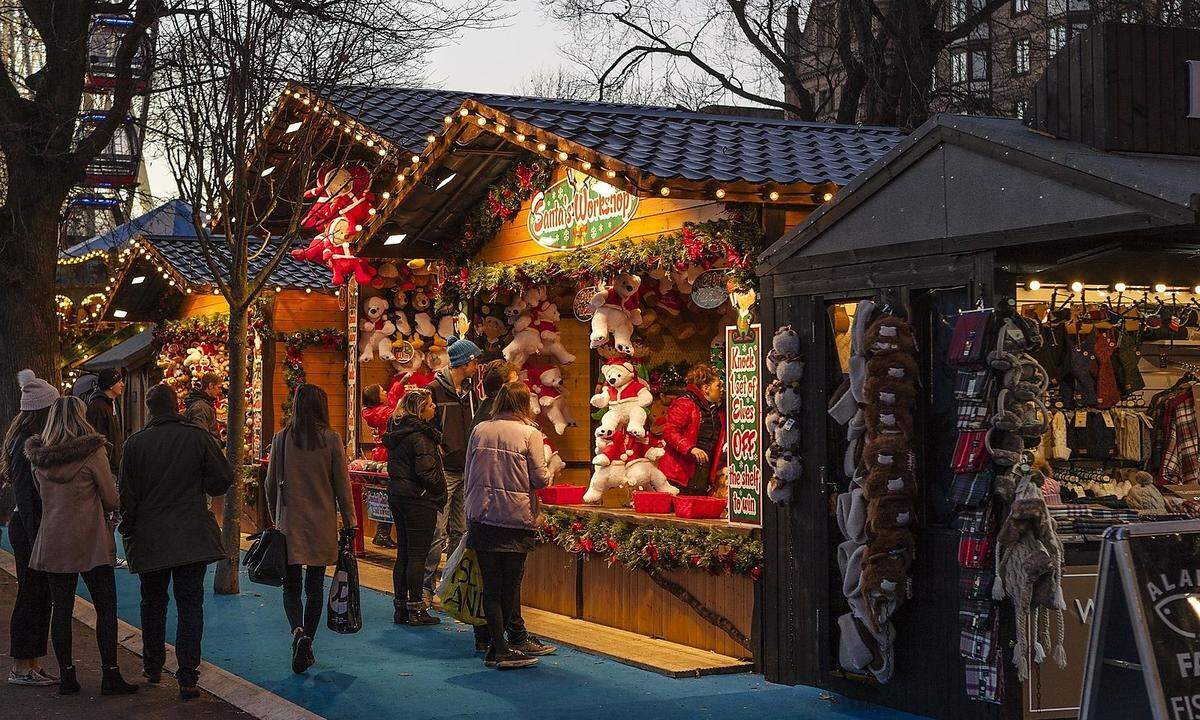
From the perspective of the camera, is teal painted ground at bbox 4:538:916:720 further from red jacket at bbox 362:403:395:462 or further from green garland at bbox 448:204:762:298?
red jacket at bbox 362:403:395:462

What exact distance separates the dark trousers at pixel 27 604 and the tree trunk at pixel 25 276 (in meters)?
9.69

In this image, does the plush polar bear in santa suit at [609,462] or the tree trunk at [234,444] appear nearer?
the plush polar bear in santa suit at [609,462]

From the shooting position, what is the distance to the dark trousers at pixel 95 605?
28.6ft

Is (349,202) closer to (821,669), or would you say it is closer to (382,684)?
(382,684)

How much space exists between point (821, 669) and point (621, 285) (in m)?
3.88

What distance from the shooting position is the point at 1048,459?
8.93 meters

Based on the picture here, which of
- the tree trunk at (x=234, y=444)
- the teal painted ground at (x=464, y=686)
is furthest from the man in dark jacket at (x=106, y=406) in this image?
the teal painted ground at (x=464, y=686)

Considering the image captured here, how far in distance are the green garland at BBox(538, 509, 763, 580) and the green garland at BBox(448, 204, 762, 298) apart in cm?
170

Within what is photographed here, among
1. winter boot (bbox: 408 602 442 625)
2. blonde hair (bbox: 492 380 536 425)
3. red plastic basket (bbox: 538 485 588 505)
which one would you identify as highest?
blonde hair (bbox: 492 380 536 425)

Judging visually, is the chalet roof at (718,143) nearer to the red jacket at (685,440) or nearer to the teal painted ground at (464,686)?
the red jacket at (685,440)

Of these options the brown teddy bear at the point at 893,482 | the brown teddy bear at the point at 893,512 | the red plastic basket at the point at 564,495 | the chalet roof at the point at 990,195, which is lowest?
the red plastic basket at the point at 564,495

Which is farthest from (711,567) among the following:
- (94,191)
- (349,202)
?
(94,191)

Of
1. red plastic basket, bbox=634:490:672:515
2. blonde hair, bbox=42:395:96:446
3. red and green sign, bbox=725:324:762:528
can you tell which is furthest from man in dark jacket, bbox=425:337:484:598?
blonde hair, bbox=42:395:96:446

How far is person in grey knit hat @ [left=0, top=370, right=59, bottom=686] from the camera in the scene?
8.91 m
